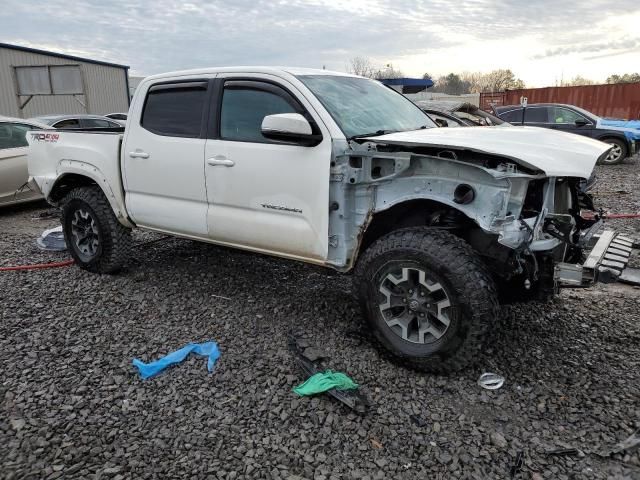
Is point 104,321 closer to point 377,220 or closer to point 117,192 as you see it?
point 117,192

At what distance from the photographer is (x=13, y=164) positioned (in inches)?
306

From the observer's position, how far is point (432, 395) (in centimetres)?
308

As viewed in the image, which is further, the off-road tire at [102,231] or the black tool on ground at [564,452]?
the off-road tire at [102,231]

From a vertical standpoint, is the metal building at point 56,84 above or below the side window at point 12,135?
above

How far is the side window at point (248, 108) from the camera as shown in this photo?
3.77 metres

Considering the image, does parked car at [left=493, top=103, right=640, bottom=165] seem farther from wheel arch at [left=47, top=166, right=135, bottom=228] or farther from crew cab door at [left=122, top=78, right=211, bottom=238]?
wheel arch at [left=47, top=166, right=135, bottom=228]

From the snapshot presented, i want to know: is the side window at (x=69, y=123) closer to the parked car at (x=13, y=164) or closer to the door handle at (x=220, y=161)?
the parked car at (x=13, y=164)

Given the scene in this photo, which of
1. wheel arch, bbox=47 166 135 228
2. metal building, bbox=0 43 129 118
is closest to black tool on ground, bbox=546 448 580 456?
wheel arch, bbox=47 166 135 228

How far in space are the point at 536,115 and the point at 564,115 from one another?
674 mm

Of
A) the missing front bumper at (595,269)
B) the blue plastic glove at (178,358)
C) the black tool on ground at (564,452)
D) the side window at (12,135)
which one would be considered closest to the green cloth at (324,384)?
the blue plastic glove at (178,358)

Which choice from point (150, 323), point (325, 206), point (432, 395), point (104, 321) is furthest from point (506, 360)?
point (104, 321)

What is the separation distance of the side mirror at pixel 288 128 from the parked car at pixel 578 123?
11.2 metres

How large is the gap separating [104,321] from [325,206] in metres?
2.11

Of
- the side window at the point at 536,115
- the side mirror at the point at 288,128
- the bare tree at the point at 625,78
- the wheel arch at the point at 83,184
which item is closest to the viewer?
the side mirror at the point at 288,128
